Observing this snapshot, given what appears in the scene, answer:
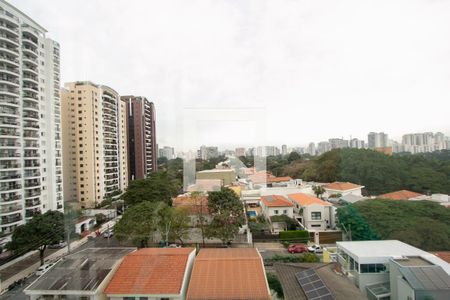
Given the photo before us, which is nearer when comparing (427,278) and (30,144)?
(427,278)

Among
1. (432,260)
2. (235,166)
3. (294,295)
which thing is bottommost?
(294,295)

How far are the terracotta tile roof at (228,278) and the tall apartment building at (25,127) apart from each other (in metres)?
3.21

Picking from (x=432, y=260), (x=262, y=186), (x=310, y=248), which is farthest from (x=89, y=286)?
(x=262, y=186)

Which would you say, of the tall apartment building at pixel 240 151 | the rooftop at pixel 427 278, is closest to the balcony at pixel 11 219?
the tall apartment building at pixel 240 151

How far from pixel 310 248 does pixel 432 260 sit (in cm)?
254

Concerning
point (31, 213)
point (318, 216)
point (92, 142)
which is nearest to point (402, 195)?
point (318, 216)

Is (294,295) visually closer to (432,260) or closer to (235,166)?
(432,260)

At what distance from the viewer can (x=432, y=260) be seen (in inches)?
98.4

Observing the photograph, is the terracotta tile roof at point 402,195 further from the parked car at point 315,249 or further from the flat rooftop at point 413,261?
the flat rooftop at point 413,261

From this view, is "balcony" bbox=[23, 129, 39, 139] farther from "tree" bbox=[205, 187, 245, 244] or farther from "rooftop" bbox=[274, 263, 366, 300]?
"rooftop" bbox=[274, 263, 366, 300]

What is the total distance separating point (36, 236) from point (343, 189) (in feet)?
26.9

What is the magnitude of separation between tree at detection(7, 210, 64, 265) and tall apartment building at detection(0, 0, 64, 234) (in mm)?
382

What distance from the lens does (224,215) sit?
454 cm

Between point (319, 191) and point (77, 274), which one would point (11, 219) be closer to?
point (77, 274)
